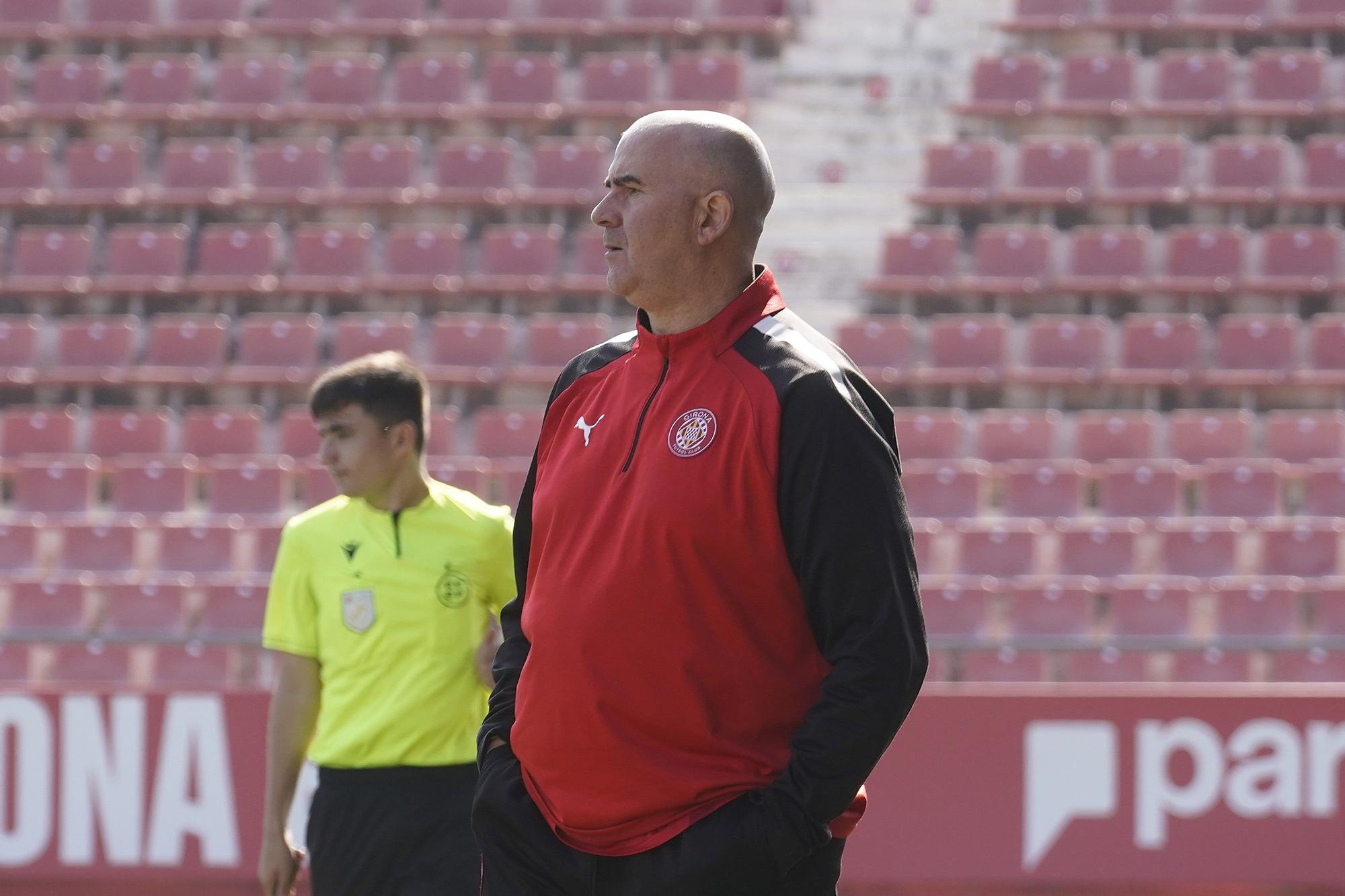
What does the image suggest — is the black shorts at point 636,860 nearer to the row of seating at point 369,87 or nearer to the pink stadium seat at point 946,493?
the pink stadium seat at point 946,493

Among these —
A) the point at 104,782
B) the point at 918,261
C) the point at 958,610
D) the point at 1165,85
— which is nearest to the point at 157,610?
the point at 104,782

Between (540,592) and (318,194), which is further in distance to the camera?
(318,194)

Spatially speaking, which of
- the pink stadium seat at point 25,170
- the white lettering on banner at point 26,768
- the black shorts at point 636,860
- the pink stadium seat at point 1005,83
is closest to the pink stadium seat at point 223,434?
the pink stadium seat at point 25,170

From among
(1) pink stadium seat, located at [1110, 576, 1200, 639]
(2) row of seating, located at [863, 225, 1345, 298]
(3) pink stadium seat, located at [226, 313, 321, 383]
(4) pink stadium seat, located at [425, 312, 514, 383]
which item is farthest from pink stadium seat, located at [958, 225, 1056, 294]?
(3) pink stadium seat, located at [226, 313, 321, 383]

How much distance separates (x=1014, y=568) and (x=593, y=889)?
7.02 metres

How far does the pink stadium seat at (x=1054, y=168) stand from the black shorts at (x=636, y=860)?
9937 mm

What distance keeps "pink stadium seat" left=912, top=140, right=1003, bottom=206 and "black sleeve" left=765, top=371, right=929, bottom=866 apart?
995 cm

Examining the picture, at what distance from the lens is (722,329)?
219 centimetres

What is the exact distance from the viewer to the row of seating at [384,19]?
42.8ft

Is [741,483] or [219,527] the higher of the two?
[741,483]

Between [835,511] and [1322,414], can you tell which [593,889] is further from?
[1322,414]

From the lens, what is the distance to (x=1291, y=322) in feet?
34.8

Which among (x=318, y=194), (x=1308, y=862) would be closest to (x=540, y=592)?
(x=1308, y=862)

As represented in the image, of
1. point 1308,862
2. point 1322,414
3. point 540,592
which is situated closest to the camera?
point 540,592
